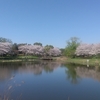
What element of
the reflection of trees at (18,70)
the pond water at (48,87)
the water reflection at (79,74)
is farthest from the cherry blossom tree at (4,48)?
the pond water at (48,87)

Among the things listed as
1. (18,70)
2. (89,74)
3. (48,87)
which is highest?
(18,70)

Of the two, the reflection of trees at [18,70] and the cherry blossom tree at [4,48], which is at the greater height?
the cherry blossom tree at [4,48]

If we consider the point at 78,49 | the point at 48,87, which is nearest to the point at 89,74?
the point at 48,87

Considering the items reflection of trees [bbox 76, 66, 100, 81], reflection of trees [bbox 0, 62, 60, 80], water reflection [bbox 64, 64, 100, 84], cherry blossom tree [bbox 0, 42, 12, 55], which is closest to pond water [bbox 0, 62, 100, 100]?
water reflection [bbox 64, 64, 100, 84]

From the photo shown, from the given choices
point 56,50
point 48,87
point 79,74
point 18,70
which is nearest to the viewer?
point 48,87

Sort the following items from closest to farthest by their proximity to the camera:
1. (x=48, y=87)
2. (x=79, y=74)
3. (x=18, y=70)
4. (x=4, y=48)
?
1. (x=48, y=87)
2. (x=79, y=74)
3. (x=18, y=70)
4. (x=4, y=48)

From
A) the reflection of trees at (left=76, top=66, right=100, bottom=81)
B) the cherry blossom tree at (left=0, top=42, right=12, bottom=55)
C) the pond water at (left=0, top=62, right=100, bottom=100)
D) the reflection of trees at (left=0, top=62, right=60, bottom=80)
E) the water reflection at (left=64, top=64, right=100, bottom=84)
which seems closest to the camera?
the pond water at (left=0, top=62, right=100, bottom=100)

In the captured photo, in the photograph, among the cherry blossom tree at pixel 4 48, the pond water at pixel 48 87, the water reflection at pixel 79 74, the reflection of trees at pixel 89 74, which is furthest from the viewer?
the cherry blossom tree at pixel 4 48

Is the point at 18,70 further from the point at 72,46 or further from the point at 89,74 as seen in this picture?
the point at 72,46

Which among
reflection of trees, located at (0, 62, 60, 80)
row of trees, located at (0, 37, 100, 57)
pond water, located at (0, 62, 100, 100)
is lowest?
pond water, located at (0, 62, 100, 100)

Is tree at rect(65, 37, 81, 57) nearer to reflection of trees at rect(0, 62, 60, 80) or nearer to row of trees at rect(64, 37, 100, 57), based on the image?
row of trees at rect(64, 37, 100, 57)

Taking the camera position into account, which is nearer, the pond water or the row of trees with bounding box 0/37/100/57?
the pond water

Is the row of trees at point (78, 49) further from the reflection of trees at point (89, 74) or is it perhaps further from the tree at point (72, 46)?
the reflection of trees at point (89, 74)

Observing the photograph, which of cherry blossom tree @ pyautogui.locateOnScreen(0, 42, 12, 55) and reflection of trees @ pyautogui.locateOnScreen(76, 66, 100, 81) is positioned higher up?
cherry blossom tree @ pyautogui.locateOnScreen(0, 42, 12, 55)
